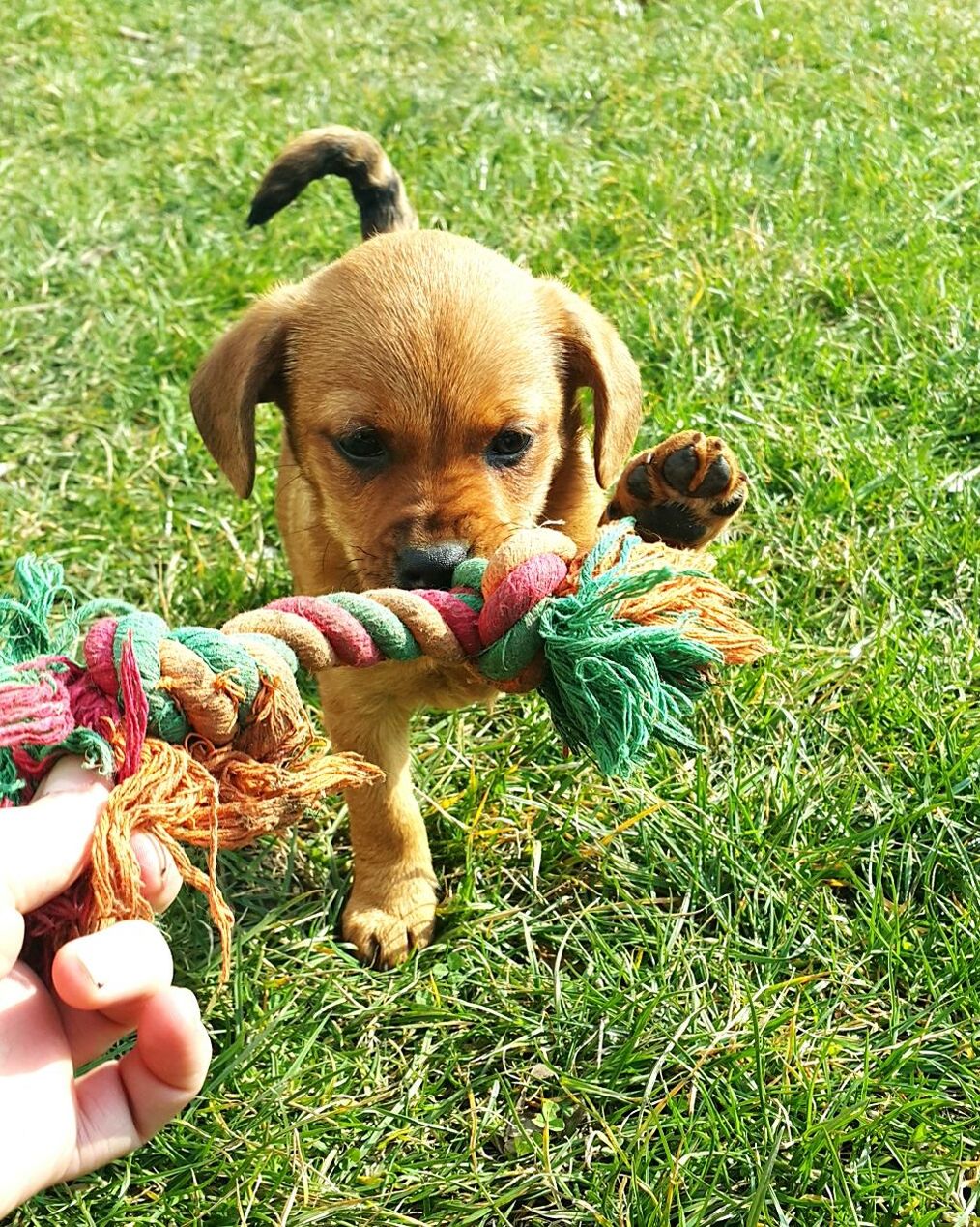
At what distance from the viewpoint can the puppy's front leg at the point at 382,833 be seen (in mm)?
2760

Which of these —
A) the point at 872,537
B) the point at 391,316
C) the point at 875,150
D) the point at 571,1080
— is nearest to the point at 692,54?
the point at 875,150

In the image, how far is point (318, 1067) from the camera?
2.51m

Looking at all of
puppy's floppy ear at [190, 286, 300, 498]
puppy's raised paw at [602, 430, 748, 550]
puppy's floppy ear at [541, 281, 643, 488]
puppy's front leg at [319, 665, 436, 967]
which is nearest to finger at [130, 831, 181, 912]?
puppy's front leg at [319, 665, 436, 967]

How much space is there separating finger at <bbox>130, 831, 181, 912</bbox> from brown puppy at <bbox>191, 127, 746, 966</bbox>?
950 millimetres

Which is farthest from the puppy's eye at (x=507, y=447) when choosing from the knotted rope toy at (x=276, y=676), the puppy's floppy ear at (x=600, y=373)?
the knotted rope toy at (x=276, y=676)

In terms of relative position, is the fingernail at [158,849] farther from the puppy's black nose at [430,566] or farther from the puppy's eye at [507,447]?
the puppy's eye at [507,447]

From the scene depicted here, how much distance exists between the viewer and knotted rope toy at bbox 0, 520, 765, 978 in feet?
5.40

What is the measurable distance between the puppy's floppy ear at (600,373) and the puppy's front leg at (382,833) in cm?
79

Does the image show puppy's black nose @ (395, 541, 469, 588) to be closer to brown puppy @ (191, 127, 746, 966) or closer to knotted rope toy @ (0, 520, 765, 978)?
brown puppy @ (191, 127, 746, 966)

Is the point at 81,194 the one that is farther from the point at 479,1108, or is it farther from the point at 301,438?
the point at 479,1108

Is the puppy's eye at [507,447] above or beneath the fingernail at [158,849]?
beneath

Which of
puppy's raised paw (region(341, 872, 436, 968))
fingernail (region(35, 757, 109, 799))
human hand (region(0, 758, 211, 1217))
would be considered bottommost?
puppy's raised paw (region(341, 872, 436, 968))

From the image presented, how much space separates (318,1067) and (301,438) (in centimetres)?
145

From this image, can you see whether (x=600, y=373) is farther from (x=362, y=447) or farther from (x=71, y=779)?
(x=71, y=779)
